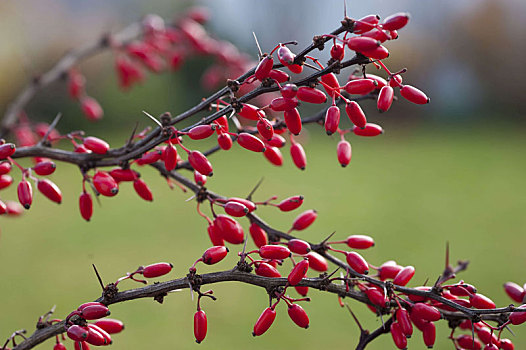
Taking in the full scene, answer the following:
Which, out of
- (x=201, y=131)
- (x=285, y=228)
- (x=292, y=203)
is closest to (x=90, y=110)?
(x=292, y=203)

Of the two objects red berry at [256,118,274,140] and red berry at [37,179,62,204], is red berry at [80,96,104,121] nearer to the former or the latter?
red berry at [37,179,62,204]

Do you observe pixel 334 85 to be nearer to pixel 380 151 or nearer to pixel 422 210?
pixel 422 210

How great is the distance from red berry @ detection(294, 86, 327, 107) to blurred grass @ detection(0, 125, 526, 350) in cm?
76

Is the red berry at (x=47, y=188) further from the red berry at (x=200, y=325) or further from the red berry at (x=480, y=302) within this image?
the red berry at (x=480, y=302)

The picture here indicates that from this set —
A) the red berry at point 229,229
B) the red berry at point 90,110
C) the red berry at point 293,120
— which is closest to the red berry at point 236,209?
the red berry at point 229,229

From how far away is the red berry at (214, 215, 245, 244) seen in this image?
0.86 m

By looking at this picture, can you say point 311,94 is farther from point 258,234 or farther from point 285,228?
point 285,228

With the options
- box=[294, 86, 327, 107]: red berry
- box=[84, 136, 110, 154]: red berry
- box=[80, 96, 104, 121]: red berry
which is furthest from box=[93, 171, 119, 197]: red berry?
box=[80, 96, 104, 121]: red berry

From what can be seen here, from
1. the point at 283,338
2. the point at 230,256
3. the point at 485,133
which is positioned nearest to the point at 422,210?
the point at 230,256

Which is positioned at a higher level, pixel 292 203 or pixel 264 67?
pixel 264 67

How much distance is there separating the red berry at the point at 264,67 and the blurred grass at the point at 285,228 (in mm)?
746

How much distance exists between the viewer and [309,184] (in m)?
6.62

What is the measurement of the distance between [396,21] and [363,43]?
2.3 inches

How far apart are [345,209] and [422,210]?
2.51 feet
